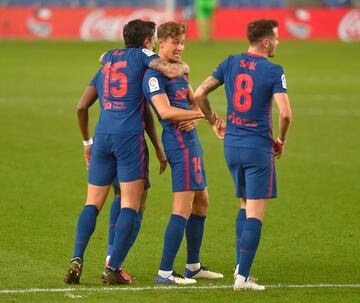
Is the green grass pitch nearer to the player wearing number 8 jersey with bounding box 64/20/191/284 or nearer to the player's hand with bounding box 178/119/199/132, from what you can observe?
the player wearing number 8 jersey with bounding box 64/20/191/284

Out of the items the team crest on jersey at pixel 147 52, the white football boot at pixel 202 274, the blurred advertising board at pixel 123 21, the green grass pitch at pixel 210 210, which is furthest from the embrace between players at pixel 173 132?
the blurred advertising board at pixel 123 21

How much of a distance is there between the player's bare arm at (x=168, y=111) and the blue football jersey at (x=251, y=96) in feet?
1.11

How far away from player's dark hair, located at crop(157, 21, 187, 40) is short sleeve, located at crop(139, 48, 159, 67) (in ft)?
0.55

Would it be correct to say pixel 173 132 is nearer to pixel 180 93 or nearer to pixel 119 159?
pixel 180 93

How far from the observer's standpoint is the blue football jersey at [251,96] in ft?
27.9

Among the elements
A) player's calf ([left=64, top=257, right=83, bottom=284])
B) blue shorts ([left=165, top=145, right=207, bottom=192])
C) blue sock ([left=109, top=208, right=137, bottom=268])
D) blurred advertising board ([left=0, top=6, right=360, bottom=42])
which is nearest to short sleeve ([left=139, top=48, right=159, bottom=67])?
blue shorts ([left=165, top=145, right=207, bottom=192])

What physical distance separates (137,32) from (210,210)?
4.17m

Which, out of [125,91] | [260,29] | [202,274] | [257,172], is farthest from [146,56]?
[202,274]

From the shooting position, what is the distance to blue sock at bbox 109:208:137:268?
867cm

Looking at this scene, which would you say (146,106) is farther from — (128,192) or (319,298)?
(319,298)

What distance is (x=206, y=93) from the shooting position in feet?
29.1

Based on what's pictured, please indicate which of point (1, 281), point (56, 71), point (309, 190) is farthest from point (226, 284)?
point (56, 71)

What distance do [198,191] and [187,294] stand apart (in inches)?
41.0

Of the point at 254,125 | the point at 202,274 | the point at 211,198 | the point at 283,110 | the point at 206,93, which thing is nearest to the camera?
the point at 283,110
